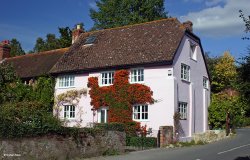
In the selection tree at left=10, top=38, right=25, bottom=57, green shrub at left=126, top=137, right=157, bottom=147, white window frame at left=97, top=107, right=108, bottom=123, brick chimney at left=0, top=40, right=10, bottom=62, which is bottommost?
green shrub at left=126, top=137, right=157, bottom=147

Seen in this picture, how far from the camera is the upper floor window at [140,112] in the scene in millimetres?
29761

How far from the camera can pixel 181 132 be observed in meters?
29.9

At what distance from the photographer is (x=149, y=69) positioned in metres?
29.9

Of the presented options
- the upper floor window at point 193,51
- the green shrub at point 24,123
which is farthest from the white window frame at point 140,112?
the green shrub at point 24,123

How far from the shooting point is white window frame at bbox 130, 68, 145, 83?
99.6 feet

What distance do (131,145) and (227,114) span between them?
13.6 meters

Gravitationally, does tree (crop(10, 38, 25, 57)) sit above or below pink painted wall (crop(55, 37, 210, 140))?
above

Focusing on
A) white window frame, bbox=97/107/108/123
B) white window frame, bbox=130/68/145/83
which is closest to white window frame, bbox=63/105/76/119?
white window frame, bbox=97/107/108/123

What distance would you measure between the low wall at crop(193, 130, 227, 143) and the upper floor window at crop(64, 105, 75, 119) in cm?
1094

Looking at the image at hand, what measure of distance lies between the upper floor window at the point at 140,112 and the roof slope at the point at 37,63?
429 inches

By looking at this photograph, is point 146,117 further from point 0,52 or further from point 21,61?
point 0,52

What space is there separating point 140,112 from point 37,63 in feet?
51.7

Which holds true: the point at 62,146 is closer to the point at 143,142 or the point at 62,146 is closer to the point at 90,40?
the point at 143,142

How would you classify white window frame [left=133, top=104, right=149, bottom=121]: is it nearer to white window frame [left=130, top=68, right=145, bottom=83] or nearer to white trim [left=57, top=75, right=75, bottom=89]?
white window frame [left=130, top=68, right=145, bottom=83]
